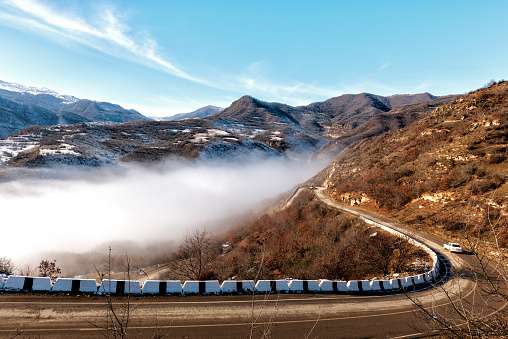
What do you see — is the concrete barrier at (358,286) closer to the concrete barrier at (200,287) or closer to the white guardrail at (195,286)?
the white guardrail at (195,286)

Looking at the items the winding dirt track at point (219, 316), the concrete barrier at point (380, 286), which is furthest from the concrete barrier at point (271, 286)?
the concrete barrier at point (380, 286)

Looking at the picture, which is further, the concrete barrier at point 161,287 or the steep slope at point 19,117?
the steep slope at point 19,117

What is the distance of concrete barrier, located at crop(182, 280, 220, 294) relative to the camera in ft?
40.1

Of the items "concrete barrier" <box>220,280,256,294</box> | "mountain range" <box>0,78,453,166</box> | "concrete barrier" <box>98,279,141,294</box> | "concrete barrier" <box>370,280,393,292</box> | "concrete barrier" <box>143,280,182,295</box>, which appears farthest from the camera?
"mountain range" <box>0,78,453,166</box>

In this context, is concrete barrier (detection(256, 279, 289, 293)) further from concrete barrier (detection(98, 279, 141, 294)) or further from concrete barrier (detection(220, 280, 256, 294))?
concrete barrier (detection(98, 279, 141, 294))

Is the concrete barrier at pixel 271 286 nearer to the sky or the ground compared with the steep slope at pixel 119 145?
nearer to the ground

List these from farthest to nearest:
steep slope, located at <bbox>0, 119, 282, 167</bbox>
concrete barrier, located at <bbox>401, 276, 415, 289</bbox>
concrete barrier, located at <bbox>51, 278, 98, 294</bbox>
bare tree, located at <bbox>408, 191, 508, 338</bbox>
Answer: steep slope, located at <bbox>0, 119, 282, 167</bbox>
concrete barrier, located at <bbox>401, 276, 415, 289</bbox>
concrete barrier, located at <bbox>51, 278, 98, 294</bbox>
bare tree, located at <bbox>408, 191, 508, 338</bbox>

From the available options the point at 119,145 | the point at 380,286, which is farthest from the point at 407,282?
the point at 119,145

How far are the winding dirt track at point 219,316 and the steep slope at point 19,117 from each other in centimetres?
18749

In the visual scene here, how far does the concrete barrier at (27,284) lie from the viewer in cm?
1081

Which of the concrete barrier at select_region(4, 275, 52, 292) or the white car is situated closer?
the concrete barrier at select_region(4, 275, 52, 292)

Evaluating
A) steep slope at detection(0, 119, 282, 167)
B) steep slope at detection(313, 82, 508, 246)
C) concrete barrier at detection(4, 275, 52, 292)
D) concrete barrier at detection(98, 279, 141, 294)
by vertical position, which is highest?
steep slope at detection(0, 119, 282, 167)

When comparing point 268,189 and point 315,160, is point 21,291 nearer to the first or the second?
point 268,189

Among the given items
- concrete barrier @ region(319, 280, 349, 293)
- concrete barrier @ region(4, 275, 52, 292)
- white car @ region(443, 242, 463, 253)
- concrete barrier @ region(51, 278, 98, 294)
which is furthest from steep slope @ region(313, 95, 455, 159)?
concrete barrier @ region(4, 275, 52, 292)
